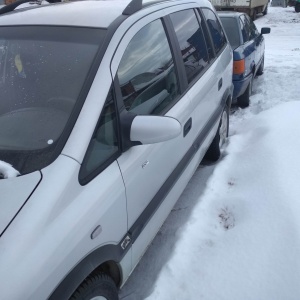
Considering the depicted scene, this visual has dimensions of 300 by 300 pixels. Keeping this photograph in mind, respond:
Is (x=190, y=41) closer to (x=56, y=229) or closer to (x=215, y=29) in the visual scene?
(x=215, y=29)

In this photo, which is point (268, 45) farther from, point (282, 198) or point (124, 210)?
point (124, 210)

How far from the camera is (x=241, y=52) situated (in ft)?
17.1

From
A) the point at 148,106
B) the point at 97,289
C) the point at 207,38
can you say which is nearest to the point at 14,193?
the point at 97,289

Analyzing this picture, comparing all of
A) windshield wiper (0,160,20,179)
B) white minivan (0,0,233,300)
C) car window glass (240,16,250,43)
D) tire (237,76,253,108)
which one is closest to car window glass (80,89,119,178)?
white minivan (0,0,233,300)

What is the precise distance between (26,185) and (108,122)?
0.51 metres

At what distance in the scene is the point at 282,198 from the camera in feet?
9.11

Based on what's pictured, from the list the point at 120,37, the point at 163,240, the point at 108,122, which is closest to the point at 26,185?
the point at 108,122

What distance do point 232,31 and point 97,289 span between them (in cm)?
514

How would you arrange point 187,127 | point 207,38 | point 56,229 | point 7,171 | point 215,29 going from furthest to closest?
point 215,29, point 207,38, point 187,127, point 7,171, point 56,229

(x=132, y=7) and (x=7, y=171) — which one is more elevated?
(x=132, y=7)

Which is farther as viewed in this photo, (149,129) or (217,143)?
(217,143)

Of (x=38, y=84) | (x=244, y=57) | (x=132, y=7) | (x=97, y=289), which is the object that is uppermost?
(x=132, y=7)

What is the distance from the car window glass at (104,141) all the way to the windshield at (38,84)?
6.0 inches

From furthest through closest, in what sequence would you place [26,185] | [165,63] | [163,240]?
[163,240]
[165,63]
[26,185]
